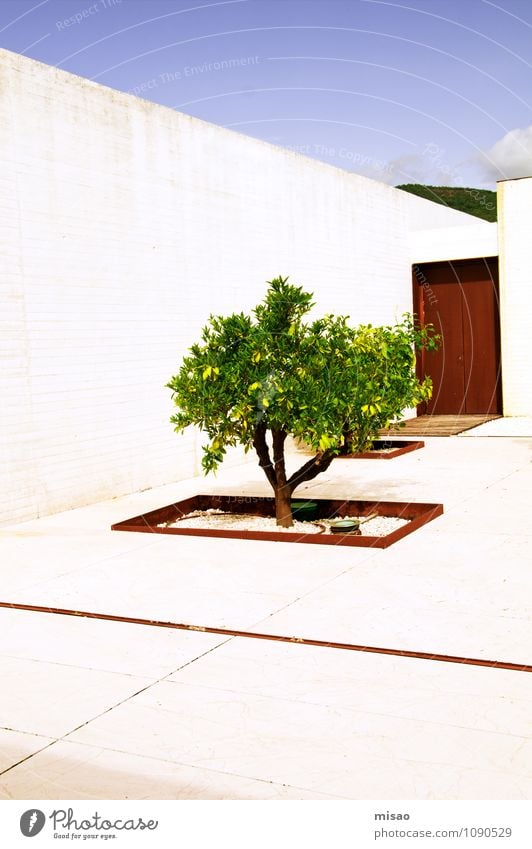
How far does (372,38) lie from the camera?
10617mm

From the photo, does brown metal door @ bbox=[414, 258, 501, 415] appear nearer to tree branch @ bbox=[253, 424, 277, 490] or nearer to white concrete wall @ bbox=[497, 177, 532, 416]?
white concrete wall @ bbox=[497, 177, 532, 416]

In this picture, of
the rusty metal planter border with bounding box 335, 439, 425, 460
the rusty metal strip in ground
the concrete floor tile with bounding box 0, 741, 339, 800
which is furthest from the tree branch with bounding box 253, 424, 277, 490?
the concrete floor tile with bounding box 0, 741, 339, 800

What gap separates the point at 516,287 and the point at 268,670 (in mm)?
15779

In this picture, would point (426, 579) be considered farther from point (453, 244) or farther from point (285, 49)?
point (453, 244)

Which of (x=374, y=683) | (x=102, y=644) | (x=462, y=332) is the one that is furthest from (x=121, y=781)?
(x=462, y=332)

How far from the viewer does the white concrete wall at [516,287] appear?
750 inches

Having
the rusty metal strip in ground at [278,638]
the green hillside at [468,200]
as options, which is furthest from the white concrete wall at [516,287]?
the rusty metal strip in ground at [278,638]

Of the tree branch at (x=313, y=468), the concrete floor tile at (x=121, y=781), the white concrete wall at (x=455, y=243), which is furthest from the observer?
the white concrete wall at (x=455, y=243)

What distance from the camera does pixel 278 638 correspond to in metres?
5.53

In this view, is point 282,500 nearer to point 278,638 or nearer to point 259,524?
point 259,524

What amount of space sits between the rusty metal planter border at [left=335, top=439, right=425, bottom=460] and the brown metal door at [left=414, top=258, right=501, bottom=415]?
5240mm

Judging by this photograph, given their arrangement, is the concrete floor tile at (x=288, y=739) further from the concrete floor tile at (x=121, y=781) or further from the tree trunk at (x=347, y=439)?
the tree trunk at (x=347, y=439)

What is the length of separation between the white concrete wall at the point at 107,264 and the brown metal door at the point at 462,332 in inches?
247

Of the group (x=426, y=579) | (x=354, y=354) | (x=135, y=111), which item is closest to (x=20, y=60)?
(x=135, y=111)
